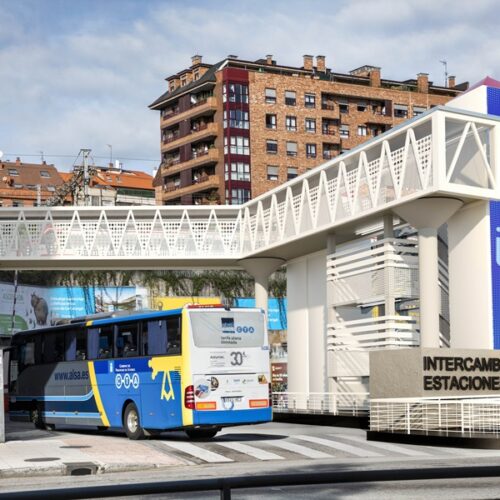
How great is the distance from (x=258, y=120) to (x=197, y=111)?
6704 mm

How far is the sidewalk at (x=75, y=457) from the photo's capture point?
18422 mm

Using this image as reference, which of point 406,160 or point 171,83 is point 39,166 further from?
point 406,160

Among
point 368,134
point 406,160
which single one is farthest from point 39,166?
point 406,160

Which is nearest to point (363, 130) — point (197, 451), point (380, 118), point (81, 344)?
point (380, 118)

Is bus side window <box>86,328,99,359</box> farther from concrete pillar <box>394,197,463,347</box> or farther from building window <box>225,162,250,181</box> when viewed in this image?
building window <box>225,162,250,181</box>

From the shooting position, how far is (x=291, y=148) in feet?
343

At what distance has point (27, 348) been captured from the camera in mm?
34406

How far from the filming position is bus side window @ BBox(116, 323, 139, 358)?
1060 inches

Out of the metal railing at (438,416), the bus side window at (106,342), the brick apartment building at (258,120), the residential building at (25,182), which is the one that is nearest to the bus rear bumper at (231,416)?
the metal railing at (438,416)

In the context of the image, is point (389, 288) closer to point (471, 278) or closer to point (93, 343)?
point (471, 278)

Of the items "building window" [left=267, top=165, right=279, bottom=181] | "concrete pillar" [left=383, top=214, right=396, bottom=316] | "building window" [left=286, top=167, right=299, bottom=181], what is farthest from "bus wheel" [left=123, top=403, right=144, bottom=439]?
"building window" [left=286, top=167, right=299, bottom=181]

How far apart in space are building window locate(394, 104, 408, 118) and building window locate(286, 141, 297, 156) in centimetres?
1489

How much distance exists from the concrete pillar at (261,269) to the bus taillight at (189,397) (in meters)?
19.7

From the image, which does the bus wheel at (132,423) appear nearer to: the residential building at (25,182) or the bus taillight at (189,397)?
the bus taillight at (189,397)
